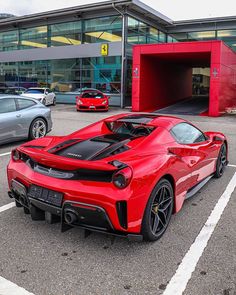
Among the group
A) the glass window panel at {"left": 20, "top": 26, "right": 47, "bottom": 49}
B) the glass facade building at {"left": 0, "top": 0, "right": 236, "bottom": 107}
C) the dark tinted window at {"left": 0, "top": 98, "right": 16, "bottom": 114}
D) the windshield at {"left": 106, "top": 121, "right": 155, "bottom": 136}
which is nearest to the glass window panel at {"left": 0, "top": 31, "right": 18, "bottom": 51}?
the glass facade building at {"left": 0, "top": 0, "right": 236, "bottom": 107}

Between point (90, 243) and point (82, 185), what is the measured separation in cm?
68

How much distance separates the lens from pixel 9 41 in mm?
30172

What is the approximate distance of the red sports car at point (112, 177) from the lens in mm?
2975

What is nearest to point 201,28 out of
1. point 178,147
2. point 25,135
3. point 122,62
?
point 122,62

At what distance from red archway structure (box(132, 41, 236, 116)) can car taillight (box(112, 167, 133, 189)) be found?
52.0ft

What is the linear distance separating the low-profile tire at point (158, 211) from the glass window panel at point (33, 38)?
26.3 metres

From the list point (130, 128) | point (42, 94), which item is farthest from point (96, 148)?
point (42, 94)

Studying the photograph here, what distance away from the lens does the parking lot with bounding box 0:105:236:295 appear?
2623 mm

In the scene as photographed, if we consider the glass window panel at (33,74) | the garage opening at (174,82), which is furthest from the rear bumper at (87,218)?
the glass window panel at (33,74)

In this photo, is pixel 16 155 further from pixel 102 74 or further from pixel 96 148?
pixel 102 74

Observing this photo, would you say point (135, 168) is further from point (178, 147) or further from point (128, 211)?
point (178, 147)

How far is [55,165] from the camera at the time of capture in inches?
129

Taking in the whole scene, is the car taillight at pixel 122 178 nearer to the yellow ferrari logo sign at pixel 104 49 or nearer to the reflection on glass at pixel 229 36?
the yellow ferrari logo sign at pixel 104 49

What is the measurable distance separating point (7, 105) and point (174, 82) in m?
21.4
